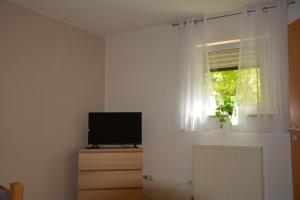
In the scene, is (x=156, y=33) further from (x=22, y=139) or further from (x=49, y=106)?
(x=22, y=139)

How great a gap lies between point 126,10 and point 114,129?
1.43 m

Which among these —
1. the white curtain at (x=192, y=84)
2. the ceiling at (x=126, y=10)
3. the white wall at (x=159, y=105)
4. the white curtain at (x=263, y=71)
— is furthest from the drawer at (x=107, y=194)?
the ceiling at (x=126, y=10)

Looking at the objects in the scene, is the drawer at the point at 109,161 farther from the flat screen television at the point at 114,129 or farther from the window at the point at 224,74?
the window at the point at 224,74

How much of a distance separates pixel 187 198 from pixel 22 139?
2.01 m

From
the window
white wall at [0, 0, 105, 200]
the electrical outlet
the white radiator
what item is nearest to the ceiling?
white wall at [0, 0, 105, 200]

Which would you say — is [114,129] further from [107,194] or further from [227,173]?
[227,173]

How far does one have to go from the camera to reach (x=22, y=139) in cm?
267

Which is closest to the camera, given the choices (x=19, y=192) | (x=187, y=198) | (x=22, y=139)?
(x=19, y=192)

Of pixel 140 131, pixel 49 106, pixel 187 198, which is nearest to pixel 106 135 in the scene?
pixel 140 131

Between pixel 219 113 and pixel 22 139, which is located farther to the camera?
pixel 219 113

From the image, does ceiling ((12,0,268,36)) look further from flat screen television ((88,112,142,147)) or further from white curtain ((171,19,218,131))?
flat screen television ((88,112,142,147))

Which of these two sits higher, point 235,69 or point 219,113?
point 235,69

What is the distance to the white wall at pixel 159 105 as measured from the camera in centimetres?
276

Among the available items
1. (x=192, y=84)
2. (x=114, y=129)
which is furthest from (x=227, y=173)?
(x=114, y=129)
